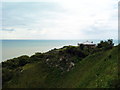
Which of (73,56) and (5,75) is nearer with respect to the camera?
→ (5,75)

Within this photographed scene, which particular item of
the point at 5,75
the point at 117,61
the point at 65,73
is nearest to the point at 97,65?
the point at 117,61

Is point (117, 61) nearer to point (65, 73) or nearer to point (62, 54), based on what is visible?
point (65, 73)

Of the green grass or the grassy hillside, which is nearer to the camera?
the green grass

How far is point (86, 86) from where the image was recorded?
38.9m

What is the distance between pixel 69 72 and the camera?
166 feet

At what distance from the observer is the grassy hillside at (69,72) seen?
4037 centimetres

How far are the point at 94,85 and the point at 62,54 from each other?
24.1m

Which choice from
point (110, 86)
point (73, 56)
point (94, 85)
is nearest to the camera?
point (110, 86)

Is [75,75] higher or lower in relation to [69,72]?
lower

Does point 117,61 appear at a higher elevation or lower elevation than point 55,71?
higher

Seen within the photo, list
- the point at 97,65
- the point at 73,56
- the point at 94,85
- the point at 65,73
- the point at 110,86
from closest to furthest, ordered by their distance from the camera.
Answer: the point at 110,86, the point at 94,85, the point at 97,65, the point at 65,73, the point at 73,56

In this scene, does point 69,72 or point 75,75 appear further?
point 69,72

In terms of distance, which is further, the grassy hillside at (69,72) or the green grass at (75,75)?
the grassy hillside at (69,72)

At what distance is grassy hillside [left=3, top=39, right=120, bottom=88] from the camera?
40.4 m
